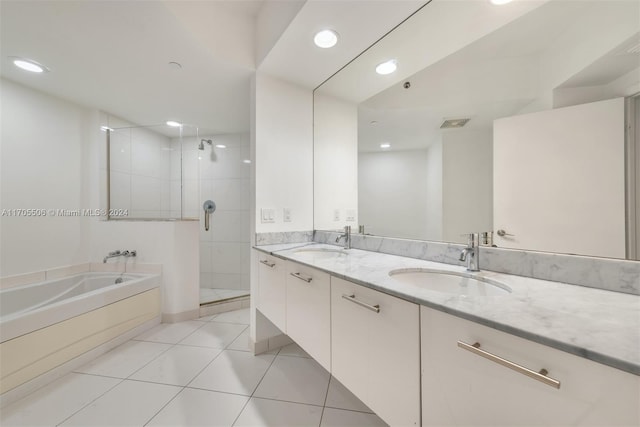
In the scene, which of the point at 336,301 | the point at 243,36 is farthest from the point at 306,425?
the point at 243,36

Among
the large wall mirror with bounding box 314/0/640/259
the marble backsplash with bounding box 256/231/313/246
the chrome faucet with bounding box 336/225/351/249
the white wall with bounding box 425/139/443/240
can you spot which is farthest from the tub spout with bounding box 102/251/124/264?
the white wall with bounding box 425/139/443/240

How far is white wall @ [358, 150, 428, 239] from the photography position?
1411mm

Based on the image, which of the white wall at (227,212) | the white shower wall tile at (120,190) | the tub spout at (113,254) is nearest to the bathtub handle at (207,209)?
the white wall at (227,212)

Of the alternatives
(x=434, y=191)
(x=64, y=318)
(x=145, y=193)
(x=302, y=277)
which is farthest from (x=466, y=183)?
Answer: (x=145, y=193)

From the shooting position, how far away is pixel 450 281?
1.02m

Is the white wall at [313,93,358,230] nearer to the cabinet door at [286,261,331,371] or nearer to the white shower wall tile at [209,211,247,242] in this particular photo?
the cabinet door at [286,261,331,371]

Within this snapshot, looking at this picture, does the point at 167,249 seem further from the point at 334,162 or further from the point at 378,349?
the point at 378,349

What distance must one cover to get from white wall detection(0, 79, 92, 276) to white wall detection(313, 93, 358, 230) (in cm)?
256

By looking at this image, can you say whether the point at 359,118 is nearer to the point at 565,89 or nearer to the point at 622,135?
the point at 565,89

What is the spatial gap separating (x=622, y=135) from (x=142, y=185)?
3847 mm

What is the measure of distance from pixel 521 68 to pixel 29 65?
10.6ft

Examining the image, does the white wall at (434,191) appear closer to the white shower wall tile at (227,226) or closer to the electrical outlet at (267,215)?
the electrical outlet at (267,215)

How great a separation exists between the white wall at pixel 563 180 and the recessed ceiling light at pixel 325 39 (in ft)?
3.58

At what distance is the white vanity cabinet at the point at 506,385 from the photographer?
0.40 m
